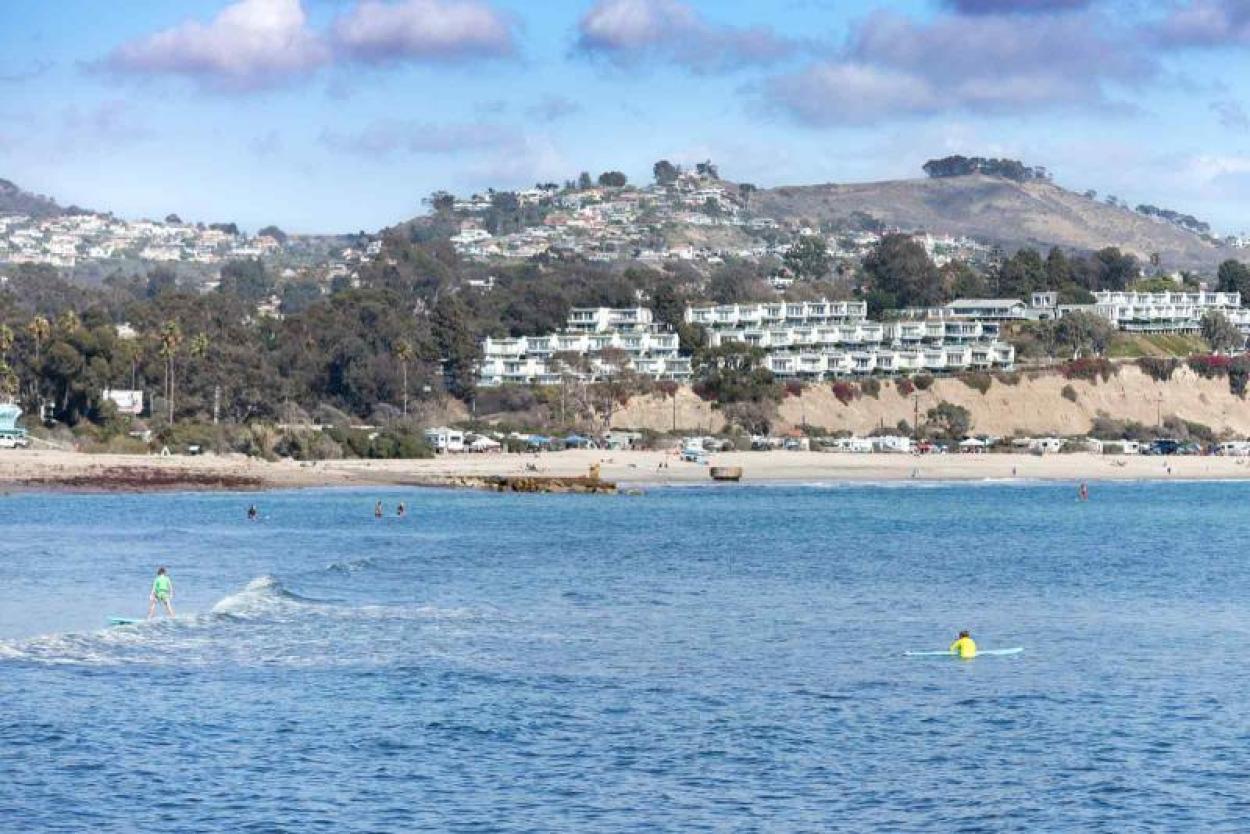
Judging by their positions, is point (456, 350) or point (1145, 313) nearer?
point (456, 350)

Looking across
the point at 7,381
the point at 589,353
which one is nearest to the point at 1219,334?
the point at 589,353

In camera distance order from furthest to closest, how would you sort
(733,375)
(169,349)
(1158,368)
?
(1158,368) → (733,375) → (169,349)

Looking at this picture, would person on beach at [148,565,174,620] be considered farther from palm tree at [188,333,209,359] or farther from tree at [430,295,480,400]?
tree at [430,295,480,400]

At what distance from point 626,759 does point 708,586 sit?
2435 cm

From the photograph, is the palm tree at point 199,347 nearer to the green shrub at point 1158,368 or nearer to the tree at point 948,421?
the tree at point 948,421

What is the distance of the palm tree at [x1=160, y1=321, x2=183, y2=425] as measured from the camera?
121 metres

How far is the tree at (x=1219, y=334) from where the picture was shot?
18888cm

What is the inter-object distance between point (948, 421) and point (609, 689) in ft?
407

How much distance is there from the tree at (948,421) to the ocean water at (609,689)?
89.0 meters

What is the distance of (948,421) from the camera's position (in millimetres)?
154625

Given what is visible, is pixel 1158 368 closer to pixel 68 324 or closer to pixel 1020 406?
pixel 1020 406

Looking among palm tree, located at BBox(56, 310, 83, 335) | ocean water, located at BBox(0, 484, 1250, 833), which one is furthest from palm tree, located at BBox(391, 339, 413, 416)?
ocean water, located at BBox(0, 484, 1250, 833)

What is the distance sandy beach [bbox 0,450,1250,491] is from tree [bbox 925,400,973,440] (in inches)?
621

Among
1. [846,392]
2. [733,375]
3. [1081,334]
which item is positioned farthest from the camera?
[1081,334]
